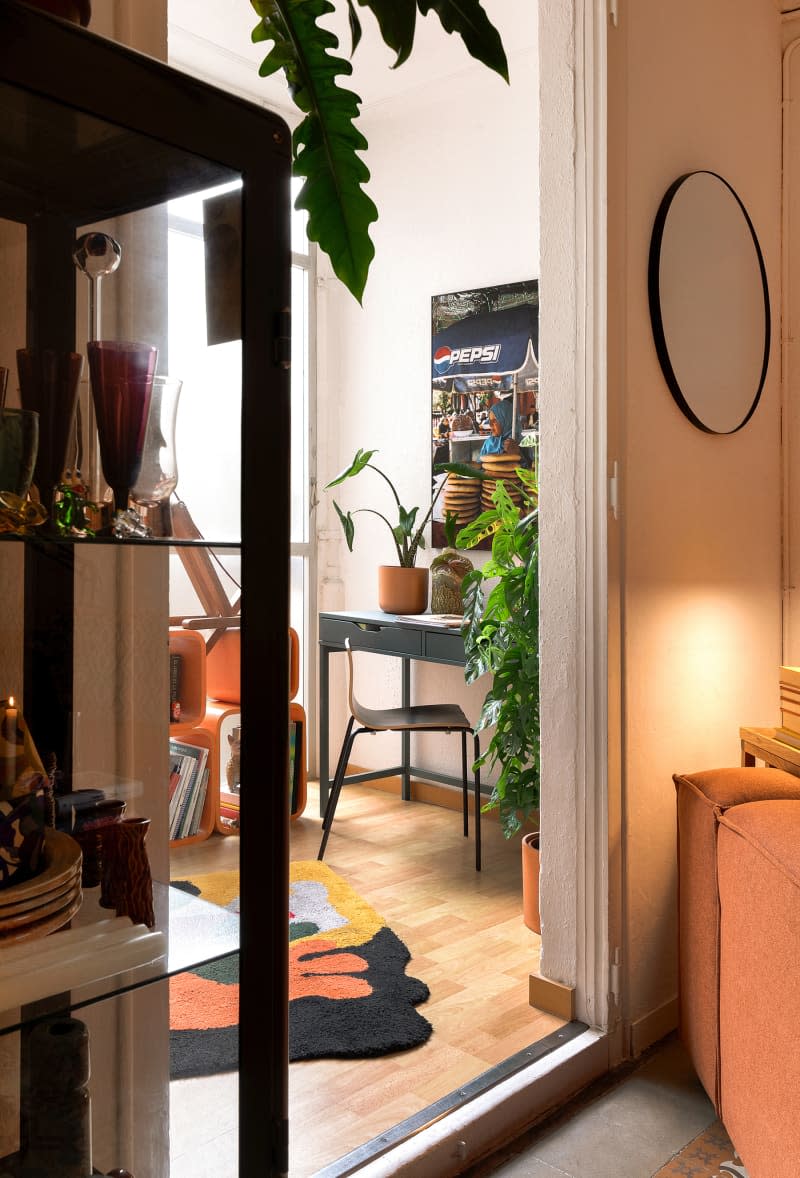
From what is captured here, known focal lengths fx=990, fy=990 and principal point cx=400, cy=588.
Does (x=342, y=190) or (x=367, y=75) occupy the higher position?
(x=367, y=75)

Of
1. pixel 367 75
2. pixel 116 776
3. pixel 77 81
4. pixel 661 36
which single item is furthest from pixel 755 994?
pixel 367 75

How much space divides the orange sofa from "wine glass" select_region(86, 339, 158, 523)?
1.14 meters

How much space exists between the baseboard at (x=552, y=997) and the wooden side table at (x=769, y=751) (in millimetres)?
650

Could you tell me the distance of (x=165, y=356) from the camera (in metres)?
0.94

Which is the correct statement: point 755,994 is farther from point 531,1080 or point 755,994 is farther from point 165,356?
point 165,356

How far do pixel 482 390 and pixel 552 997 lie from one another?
2.39 meters

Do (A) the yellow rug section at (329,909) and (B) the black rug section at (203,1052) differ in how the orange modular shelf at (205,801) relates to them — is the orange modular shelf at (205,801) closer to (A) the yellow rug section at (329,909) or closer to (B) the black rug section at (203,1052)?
(B) the black rug section at (203,1052)

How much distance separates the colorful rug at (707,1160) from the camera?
1740mm

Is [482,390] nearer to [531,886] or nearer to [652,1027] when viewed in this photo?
[531,886]

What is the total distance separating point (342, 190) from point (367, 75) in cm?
318

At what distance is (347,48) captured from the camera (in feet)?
11.6

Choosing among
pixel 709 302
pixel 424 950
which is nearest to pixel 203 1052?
pixel 424 950

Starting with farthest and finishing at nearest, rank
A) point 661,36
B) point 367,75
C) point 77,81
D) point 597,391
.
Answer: point 367,75 → point 661,36 → point 597,391 → point 77,81

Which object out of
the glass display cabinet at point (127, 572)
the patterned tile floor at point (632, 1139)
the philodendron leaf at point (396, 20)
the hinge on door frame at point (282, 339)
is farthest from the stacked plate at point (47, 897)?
the patterned tile floor at point (632, 1139)
